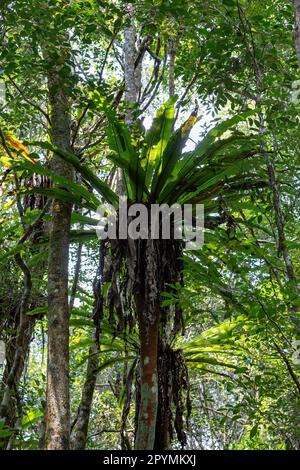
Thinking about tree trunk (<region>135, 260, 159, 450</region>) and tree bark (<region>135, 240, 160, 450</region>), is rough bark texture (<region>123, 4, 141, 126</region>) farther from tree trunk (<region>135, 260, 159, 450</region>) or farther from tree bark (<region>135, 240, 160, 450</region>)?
tree trunk (<region>135, 260, 159, 450</region>)

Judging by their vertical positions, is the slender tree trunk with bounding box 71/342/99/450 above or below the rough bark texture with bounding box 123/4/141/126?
below

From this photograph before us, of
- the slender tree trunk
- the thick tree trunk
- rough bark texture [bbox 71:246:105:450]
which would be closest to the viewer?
the thick tree trunk

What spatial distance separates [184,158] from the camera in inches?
137

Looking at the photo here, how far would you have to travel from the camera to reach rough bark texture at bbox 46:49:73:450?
2.46 meters

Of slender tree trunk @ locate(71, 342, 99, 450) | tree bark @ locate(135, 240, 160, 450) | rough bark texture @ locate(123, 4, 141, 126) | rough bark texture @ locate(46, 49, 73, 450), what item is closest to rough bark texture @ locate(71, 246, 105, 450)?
slender tree trunk @ locate(71, 342, 99, 450)

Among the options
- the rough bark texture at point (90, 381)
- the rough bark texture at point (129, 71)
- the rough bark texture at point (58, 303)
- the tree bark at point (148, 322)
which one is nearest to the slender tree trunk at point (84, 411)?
the rough bark texture at point (90, 381)

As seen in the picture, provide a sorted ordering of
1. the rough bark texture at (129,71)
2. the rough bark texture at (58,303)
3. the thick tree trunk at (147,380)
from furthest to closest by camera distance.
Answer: the rough bark texture at (129,71), the thick tree trunk at (147,380), the rough bark texture at (58,303)

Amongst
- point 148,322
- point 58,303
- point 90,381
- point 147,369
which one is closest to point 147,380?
point 147,369

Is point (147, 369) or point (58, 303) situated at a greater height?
point (58, 303)

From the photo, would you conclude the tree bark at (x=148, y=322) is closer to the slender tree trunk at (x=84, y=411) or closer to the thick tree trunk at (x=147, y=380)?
the thick tree trunk at (x=147, y=380)

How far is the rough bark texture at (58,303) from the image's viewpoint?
96.7 inches

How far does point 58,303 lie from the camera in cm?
277

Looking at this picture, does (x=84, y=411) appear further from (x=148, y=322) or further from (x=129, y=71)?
(x=129, y=71)

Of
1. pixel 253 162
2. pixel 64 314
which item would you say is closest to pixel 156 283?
pixel 64 314
